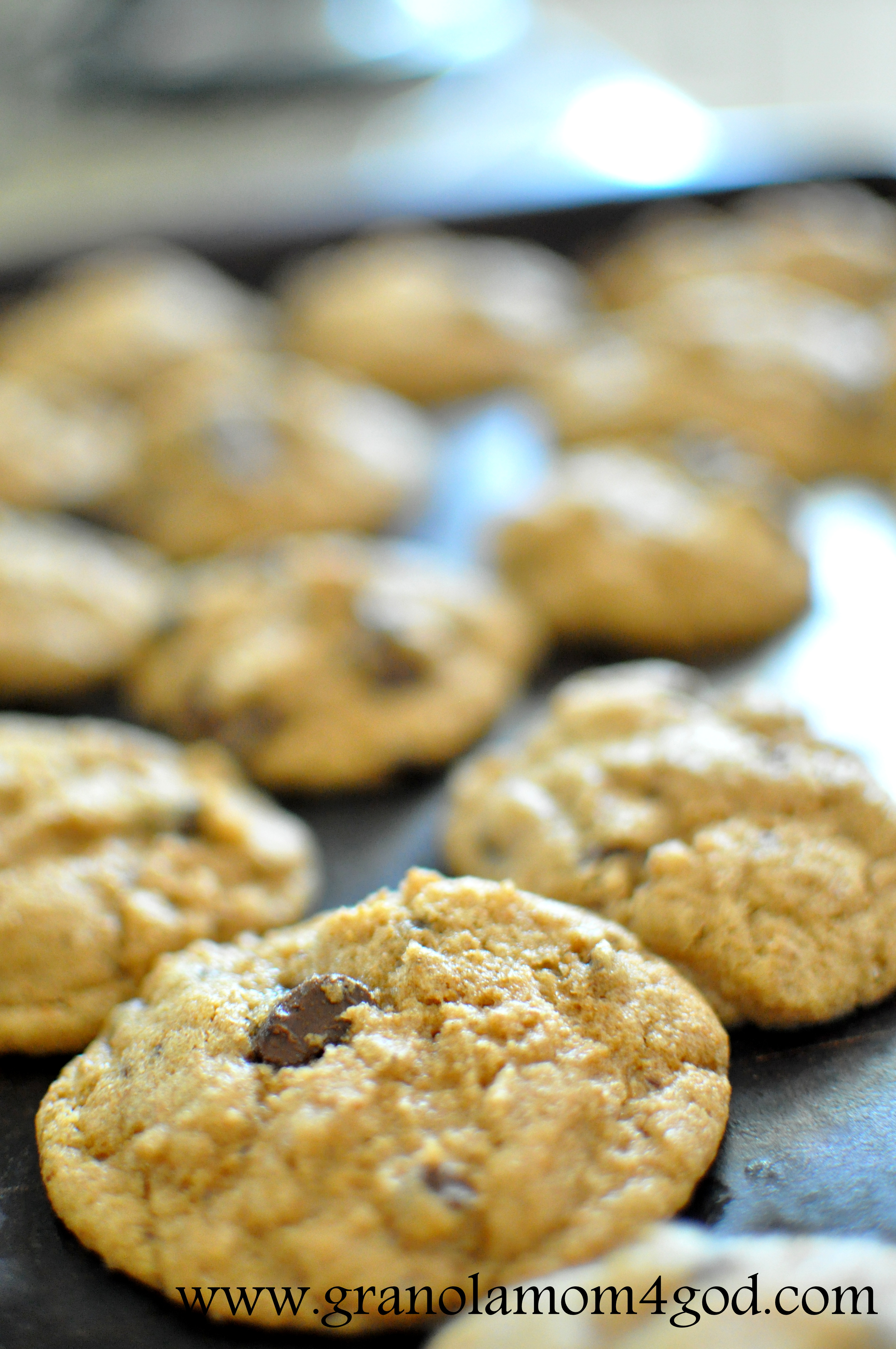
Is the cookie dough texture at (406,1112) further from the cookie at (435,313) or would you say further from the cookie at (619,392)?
the cookie at (435,313)

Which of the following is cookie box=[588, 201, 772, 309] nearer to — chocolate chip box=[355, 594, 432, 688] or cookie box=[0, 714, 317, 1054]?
chocolate chip box=[355, 594, 432, 688]

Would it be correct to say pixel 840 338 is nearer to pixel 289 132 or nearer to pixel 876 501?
pixel 876 501

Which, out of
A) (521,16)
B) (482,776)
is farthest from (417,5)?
(482,776)

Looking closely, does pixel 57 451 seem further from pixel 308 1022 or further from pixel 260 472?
pixel 308 1022

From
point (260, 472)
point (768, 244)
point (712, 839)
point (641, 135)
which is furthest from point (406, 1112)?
point (641, 135)

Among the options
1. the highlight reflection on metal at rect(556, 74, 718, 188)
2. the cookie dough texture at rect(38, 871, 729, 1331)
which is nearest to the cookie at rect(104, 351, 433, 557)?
the cookie dough texture at rect(38, 871, 729, 1331)
